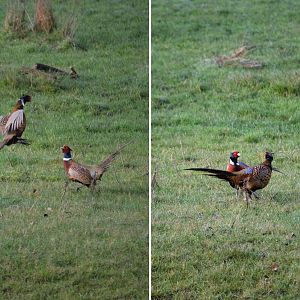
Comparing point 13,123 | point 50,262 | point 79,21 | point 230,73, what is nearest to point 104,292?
point 50,262

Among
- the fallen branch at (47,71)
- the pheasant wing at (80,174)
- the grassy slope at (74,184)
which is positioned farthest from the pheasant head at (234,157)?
the fallen branch at (47,71)

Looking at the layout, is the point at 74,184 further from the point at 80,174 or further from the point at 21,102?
the point at 21,102

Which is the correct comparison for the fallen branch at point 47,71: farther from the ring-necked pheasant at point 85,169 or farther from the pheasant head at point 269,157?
the pheasant head at point 269,157

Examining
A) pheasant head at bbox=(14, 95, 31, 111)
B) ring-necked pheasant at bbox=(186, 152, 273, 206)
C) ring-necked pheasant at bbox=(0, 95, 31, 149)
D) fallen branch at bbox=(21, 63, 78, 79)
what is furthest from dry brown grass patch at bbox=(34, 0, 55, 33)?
ring-necked pheasant at bbox=(186, 152, 273, 206)

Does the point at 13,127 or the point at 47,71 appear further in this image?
the point at 47,71

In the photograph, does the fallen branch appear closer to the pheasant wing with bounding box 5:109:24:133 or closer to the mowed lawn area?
the pheasant wing with bounding box 5:109:24:133

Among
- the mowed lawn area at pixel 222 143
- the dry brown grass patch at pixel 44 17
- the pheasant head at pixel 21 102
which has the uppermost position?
the dry brown grass patch at pixel 44 17

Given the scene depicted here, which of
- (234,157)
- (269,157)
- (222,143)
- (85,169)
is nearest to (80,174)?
(85,169)
